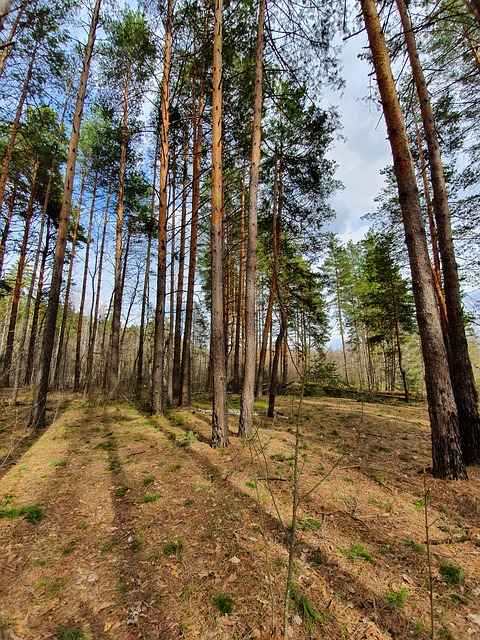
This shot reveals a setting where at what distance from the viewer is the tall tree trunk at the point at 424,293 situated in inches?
139

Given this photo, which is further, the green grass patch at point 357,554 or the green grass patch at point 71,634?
the green grass patch at point 357,554

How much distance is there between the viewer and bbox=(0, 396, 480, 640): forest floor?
1.80m

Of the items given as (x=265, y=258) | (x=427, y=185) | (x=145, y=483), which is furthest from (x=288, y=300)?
(x=145, y=483)

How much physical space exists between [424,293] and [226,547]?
3809mm

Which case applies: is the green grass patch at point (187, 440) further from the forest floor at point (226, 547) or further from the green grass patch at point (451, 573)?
the green grass patch at point (451, 573)

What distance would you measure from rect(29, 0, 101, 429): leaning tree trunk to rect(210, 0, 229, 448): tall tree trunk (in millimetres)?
3611

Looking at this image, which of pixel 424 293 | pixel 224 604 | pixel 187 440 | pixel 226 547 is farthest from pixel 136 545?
pixel 424 293

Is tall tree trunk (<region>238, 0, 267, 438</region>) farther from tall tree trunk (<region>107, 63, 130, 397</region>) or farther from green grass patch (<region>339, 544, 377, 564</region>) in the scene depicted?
tall tree trunk (<region>107, 63, 130, 397</region>)

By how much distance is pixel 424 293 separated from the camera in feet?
12.1

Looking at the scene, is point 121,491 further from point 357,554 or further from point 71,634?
point 357,554

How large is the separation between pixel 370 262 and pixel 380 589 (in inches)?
614

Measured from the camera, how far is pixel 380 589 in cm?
202

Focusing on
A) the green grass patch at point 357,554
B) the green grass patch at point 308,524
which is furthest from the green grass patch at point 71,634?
the green grass patch at point 357,554

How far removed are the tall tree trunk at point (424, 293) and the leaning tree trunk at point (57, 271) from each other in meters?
6.33
